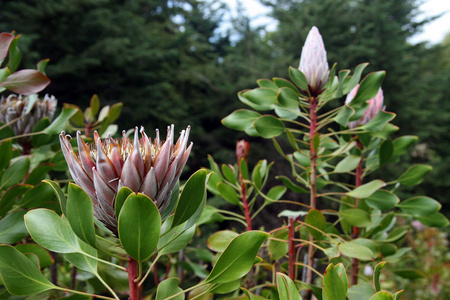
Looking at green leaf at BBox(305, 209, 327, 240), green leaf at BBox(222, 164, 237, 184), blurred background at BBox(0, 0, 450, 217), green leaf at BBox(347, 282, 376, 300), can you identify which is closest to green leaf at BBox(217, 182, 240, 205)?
green leaf at BBox(222, 164, 237, 184)

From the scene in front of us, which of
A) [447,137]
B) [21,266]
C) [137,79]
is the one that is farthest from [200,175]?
[447,137]

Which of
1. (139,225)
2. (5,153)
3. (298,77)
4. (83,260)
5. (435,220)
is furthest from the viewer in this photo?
(435,220)

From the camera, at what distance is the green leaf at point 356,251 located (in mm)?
520

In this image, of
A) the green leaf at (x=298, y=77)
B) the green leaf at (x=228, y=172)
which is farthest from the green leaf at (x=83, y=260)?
the green leaf at (x=298, y=77)

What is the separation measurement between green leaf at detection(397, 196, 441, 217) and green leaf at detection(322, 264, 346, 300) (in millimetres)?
450

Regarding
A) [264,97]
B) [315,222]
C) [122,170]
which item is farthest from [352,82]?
[122,170]

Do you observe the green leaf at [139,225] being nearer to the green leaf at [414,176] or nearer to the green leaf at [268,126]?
the green leaf at [268,126]

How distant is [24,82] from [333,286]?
0.58m

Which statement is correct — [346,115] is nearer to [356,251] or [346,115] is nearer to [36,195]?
[356,251]

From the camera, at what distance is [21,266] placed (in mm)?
360

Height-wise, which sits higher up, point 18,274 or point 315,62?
point 315,62

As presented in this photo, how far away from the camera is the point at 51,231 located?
0.37m

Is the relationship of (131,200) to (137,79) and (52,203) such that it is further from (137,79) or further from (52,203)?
(137,79)

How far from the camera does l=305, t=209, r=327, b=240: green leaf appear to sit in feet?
1.91
